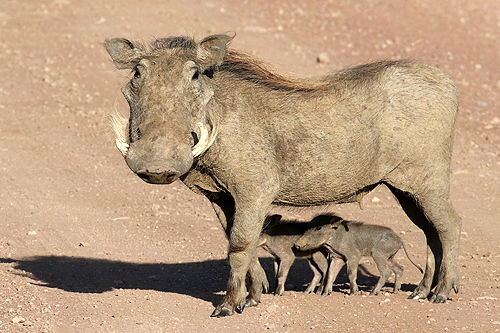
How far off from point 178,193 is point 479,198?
409 cm

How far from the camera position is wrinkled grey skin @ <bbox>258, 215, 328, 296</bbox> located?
707cm

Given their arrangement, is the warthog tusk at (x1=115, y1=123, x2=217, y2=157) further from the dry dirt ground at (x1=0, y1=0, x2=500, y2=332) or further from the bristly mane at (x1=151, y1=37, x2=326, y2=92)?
the dry dirt ground at (x1=0, y1=0, x2=500, y2=332)

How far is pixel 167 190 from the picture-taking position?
999 cm

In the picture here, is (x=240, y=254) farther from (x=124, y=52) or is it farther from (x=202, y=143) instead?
(x=124, y=52)

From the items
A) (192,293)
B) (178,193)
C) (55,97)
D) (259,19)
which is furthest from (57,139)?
(259,19)

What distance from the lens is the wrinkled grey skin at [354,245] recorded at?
7012 mm

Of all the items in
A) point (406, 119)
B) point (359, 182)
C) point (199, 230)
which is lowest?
point (199, 230)

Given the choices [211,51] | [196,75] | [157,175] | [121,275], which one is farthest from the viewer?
[121,275]

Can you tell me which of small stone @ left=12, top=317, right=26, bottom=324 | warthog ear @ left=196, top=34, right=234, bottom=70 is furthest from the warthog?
small stone @ left=12, top=317, right=26, bottom=324

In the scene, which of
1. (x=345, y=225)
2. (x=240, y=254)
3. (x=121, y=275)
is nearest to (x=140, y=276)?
(x=121, y=275)

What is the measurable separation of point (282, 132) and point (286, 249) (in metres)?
1.65

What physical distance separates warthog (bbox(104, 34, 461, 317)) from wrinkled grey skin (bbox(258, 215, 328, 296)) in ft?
2.36

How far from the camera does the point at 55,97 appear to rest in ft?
A: 43.1

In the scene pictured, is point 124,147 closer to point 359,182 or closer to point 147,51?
point 147,51
